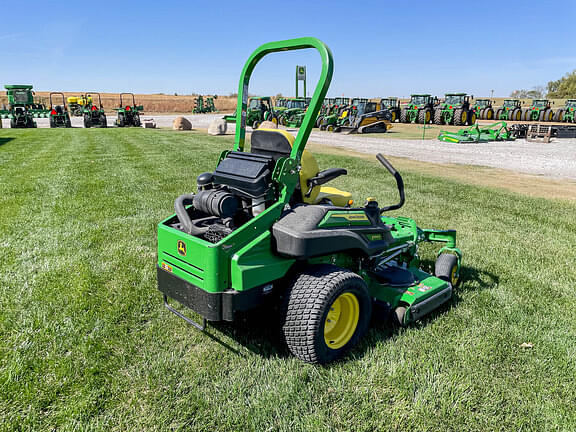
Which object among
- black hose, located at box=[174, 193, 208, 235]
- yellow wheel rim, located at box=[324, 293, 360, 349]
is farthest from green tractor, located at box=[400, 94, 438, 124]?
black hose, located at box=[174, 193, 208, 235]

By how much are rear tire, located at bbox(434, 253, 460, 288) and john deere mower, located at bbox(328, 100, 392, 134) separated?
19.5m

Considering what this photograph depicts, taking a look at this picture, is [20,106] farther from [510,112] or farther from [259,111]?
[510,112]

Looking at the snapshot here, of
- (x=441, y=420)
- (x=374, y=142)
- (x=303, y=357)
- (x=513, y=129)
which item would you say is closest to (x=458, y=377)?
(x=441, y=420)

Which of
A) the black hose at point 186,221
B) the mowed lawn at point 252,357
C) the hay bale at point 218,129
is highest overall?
the black hose at point 186,221

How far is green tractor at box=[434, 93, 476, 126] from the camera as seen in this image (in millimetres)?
27219

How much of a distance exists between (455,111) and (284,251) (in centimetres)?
2760

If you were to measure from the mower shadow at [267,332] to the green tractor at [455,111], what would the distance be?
26318mm

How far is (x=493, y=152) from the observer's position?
50.8ft

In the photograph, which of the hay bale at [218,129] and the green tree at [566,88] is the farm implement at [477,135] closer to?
the hay bale at [218,129]

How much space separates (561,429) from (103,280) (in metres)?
3.74

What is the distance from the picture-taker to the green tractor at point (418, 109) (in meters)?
29.4

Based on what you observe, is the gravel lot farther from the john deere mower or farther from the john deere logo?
the john deere logo

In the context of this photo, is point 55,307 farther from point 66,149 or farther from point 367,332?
point 66,149

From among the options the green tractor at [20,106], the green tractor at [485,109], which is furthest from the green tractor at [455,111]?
the green tractor at [20,106]
